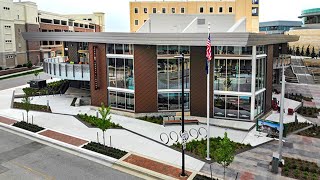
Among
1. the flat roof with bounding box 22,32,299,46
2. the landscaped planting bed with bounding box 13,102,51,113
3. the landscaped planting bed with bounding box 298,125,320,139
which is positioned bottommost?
the landscaped planting bed with bounding box 298,125,320,139

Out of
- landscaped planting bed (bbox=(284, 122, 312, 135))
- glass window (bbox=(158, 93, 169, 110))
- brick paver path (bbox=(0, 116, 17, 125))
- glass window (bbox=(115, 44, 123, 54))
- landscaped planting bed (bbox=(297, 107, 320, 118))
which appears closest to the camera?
landscaped planting bed (bbox=(284, 122, 312, 135))

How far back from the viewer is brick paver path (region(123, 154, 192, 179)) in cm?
1612

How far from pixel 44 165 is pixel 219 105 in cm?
Result: 1525

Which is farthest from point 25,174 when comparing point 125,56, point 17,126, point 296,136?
point 296,136

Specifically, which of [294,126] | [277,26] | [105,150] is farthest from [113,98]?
[277,26]

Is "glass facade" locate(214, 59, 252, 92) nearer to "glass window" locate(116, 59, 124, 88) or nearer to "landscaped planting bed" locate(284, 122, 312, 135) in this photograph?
"landscaped planting bed" locate(284, 122, 312, 135)

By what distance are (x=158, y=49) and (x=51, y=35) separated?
14637 mm

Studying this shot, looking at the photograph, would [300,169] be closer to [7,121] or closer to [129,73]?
[129,73]

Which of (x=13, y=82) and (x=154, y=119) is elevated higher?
(x=13, y=82)

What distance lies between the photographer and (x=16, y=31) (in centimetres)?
7000

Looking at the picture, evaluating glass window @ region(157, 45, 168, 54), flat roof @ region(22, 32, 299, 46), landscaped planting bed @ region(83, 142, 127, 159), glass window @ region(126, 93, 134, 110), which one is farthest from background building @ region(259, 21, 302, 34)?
A: landscaped planting bed @ region(83, 142, 127, 159)

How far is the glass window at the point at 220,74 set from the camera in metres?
25.3

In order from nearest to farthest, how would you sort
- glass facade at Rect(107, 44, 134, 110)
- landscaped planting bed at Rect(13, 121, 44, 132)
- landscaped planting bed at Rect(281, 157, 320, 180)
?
landscaped planting bed at Rect(281, 157, 320, 180) → landscaped planting bed at Rect(13, 121, 44, 132) → glass facade at Rect(107, 44, 134, 110)

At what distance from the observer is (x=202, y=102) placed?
86.0 feet
